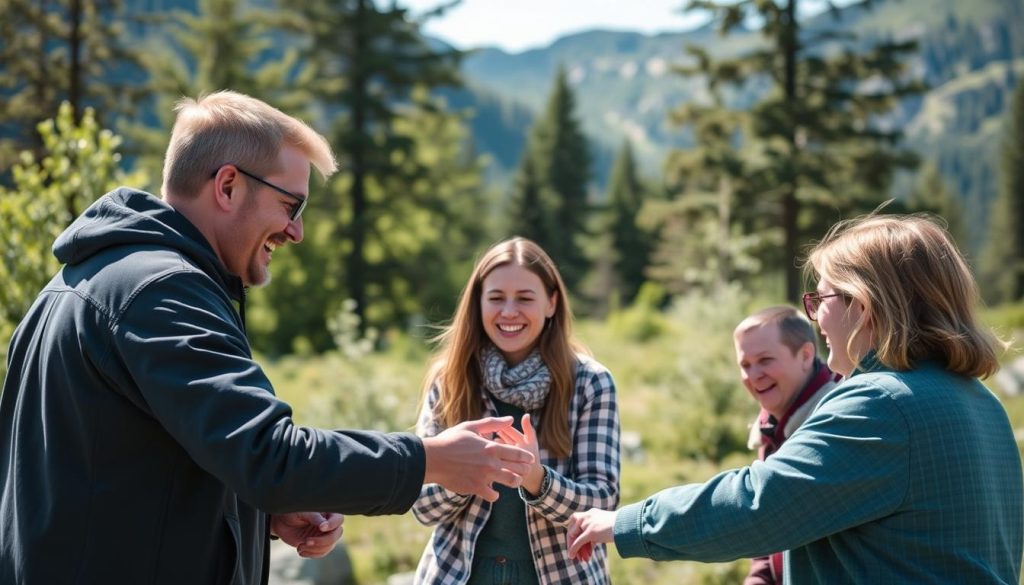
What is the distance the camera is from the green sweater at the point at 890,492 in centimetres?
227

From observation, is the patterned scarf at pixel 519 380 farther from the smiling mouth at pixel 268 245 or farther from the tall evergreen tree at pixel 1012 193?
the tall evergreen tree at pixel 1012 193

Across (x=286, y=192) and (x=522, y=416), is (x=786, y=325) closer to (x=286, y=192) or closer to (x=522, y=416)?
(x=522, y=416)

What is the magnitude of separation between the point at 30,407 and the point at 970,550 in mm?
2292

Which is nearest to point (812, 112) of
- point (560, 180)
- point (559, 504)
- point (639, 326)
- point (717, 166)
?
point (717, 166)

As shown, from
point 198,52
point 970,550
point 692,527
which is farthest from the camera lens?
point 198,52

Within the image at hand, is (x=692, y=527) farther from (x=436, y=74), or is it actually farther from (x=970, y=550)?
(x=436, y=74)

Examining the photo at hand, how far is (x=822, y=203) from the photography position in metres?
19.9

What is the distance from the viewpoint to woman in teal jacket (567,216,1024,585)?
2.27 m

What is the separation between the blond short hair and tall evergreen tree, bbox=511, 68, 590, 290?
4179 centimetres

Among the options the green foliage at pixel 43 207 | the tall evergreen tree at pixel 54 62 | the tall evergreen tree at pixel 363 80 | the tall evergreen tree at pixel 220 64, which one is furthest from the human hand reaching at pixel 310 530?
the tall evergreen tree at pixel 363 80

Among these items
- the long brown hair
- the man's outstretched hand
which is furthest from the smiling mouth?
the long brown hair

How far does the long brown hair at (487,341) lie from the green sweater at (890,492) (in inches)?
47.6

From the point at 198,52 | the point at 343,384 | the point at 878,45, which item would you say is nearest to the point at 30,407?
the point at 343,384

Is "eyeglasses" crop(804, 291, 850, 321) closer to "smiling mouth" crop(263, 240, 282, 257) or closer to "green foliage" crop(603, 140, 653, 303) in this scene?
"smiling mouth" crop(263, 240, 282, 257)
